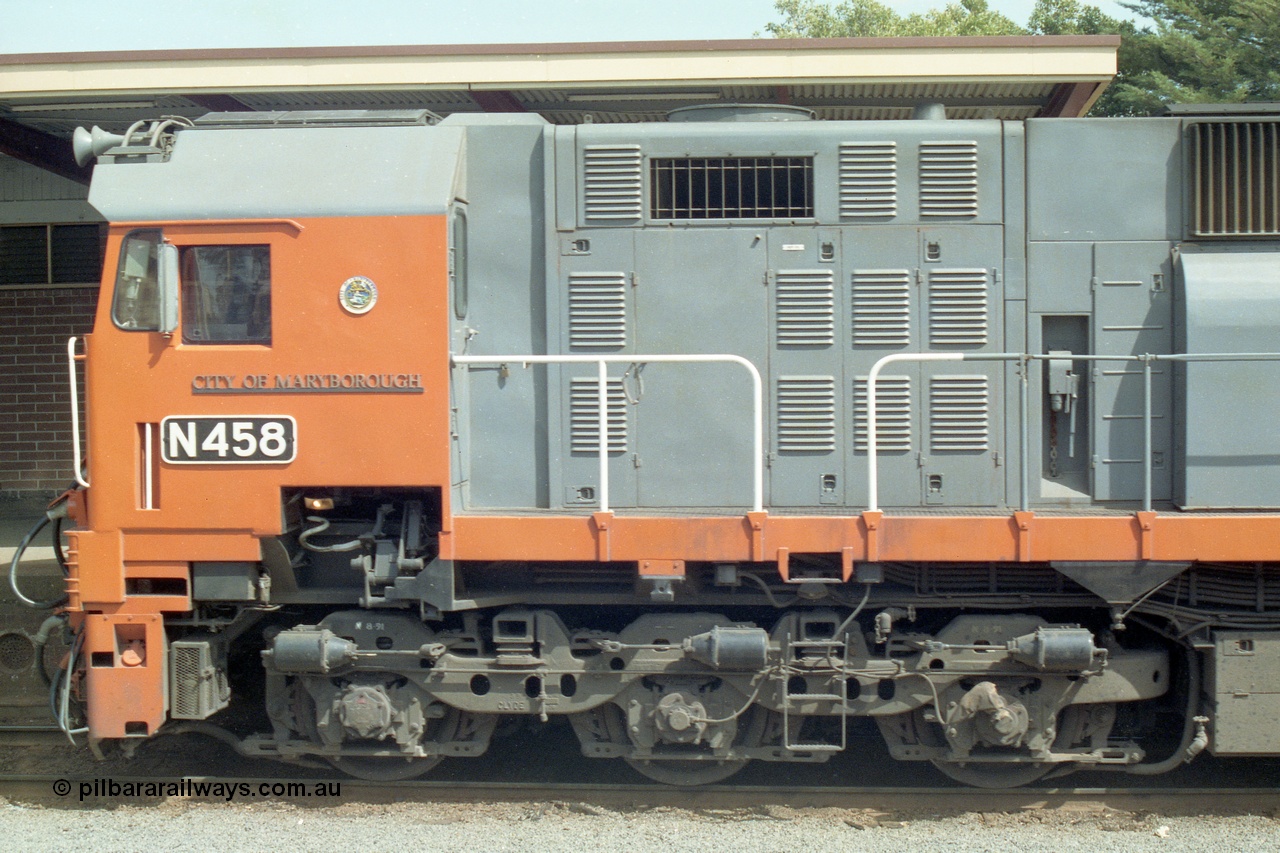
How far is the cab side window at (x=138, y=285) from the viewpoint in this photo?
18.2 ft

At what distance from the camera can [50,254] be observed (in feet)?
39.2

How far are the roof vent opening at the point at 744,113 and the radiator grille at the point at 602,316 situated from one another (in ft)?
3.77

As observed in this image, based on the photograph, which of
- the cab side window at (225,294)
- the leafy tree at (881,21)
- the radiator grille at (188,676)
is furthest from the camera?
the leafy tree at (881,21)

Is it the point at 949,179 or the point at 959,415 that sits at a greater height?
the point at 949,179

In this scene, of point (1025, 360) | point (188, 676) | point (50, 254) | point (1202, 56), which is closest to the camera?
point (1025, 360)

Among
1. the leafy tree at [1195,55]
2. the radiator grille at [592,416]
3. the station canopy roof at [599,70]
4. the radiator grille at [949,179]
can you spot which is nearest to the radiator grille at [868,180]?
the radiator grille at [949,179]

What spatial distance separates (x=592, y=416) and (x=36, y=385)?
913cm

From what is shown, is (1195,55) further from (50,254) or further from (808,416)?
(50,254)

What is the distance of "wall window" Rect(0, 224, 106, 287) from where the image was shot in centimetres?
1191

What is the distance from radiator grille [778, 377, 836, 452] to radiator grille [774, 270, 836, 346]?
0.81 ft

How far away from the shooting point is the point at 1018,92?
8477 millimetres

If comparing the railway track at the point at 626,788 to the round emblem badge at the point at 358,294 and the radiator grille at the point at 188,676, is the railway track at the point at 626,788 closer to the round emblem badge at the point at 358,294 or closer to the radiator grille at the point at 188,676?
the radiator grille at the point at 188,676

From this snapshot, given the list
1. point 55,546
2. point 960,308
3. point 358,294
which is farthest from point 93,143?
point 960,308

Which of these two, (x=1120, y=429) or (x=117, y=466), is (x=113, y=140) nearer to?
(x=117, y=466)
